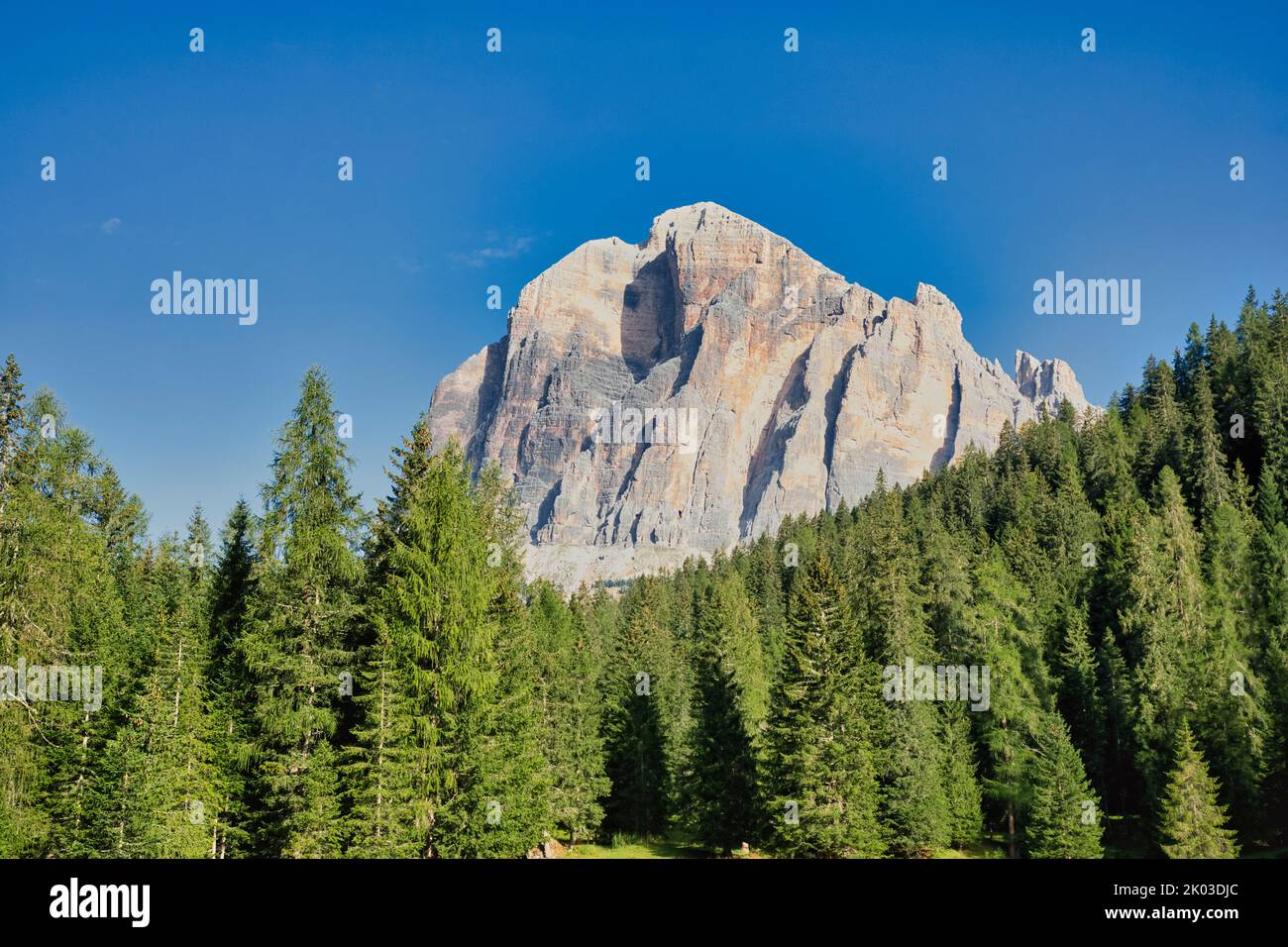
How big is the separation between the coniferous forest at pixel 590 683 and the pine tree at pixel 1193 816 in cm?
13

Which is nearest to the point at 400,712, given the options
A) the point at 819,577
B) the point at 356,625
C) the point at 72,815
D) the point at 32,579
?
the point at 356,625

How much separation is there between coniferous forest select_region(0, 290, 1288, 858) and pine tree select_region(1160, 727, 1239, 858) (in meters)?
0.13

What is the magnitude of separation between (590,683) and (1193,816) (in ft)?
90.8

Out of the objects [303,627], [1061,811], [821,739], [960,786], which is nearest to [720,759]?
[821,739]

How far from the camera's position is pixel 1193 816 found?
117 feet

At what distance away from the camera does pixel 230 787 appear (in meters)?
26.6

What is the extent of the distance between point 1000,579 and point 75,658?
4663 centimetres

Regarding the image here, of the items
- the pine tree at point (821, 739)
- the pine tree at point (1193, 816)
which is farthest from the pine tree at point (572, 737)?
the pine tree at point (1193, 816)

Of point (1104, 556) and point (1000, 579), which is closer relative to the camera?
point (1000, 579)

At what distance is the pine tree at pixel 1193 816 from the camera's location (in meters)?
35.1

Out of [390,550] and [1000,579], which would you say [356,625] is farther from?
[1000,579]

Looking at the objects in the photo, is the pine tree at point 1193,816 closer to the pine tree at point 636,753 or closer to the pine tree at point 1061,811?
the pine tree at point 1061,811

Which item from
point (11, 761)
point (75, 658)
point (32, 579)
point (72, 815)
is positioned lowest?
point (72, 815)
